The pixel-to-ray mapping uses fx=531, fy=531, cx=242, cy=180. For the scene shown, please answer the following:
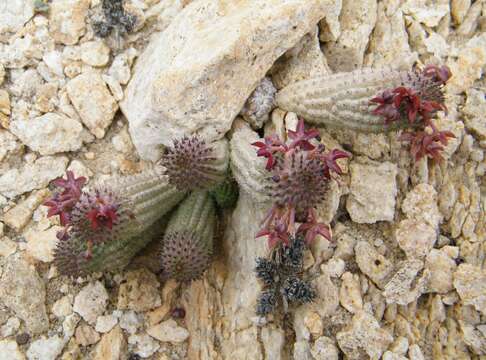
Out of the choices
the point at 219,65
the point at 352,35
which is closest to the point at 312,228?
the point at 219,65

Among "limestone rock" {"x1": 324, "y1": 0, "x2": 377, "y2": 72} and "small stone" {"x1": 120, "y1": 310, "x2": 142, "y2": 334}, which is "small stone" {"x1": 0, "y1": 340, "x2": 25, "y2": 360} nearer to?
"small stone" {"x1": 120, "y1": 310, "x2": 142, "y2": 334}

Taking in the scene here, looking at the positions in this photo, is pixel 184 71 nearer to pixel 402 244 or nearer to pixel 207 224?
pixel 207 224

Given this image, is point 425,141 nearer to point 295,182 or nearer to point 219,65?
point 295,182

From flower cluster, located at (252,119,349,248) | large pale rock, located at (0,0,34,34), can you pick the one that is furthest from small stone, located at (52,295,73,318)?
large pale rock, located at (0,0,34,34)

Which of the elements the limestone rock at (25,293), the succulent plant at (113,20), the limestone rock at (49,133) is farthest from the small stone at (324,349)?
the succulent plant at (113,20)

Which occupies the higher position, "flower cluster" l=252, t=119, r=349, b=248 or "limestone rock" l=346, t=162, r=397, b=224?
"flower cluster" l=252, t=119, r=349, b=248

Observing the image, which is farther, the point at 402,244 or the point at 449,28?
the point at 449,28

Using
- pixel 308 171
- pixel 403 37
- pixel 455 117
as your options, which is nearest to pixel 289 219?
pixel 308 171
